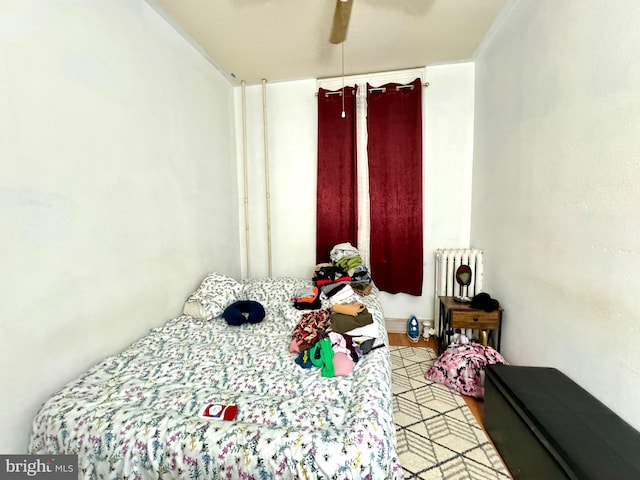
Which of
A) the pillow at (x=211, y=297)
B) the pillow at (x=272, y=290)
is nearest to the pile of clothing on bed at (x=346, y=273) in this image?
the pillow at (x=272, y=290)

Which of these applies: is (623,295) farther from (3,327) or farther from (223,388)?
(3,327)

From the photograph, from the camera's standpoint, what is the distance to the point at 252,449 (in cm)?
95

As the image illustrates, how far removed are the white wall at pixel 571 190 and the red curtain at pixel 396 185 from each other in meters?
0.75

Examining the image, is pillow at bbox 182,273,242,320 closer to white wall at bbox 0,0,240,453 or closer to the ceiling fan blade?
white wall at bbox 0,0,240,453

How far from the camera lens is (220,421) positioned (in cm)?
106

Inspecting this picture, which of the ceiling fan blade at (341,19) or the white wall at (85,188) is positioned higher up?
the ceiling fan blade at (341,19)

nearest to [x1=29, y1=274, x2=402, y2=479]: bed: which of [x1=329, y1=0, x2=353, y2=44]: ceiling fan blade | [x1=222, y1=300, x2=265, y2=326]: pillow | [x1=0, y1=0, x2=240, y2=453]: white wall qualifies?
[x1=0, y1=0, x2=240, y2=453]: white wall

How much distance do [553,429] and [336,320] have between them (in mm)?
1145

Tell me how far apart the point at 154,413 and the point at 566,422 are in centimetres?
170

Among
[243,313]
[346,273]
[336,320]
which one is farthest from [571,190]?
[243,313]

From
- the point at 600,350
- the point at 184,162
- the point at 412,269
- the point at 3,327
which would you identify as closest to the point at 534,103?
the point at 600,350

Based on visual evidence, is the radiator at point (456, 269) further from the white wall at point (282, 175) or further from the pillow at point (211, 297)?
the pillow at point (211, 297)

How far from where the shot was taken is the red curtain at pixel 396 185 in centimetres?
285

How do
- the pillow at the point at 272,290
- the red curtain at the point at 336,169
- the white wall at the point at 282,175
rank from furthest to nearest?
the white wall at the point at 282,175
the red curtain at the point at 336,169
the pillow at the point at 272,290
